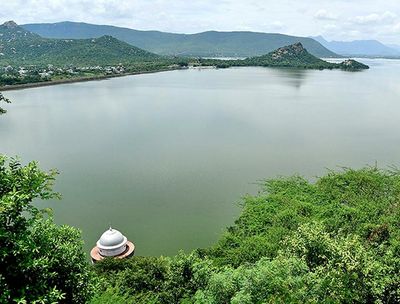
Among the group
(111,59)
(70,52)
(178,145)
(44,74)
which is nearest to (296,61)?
(111,59)

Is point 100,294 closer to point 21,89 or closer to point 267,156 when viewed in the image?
point 267,156

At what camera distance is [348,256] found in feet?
24.0

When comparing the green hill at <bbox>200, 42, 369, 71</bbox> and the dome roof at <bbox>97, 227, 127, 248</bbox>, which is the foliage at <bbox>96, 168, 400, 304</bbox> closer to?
the dome roof at <bbox>97, 227, 127, 248</bbox>

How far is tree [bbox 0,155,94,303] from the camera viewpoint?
15.4ft

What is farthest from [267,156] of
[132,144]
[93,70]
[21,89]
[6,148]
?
[93,70]

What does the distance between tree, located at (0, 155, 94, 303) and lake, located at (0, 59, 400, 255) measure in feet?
21.0

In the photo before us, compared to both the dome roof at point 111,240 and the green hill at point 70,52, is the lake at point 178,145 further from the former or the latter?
the green hill at point 70,52

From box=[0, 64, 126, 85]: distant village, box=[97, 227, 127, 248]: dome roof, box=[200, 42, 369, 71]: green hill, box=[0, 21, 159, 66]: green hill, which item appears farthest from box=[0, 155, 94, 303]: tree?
box=[0, 21, 159, 66]: green hill

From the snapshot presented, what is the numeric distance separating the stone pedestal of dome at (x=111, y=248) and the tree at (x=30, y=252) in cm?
494

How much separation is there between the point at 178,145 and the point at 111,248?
46.5 feet

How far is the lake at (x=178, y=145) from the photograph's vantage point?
14422mm

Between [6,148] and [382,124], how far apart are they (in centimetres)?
3015

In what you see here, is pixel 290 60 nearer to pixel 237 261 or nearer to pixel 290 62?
pixel 290 62

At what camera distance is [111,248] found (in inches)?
423
